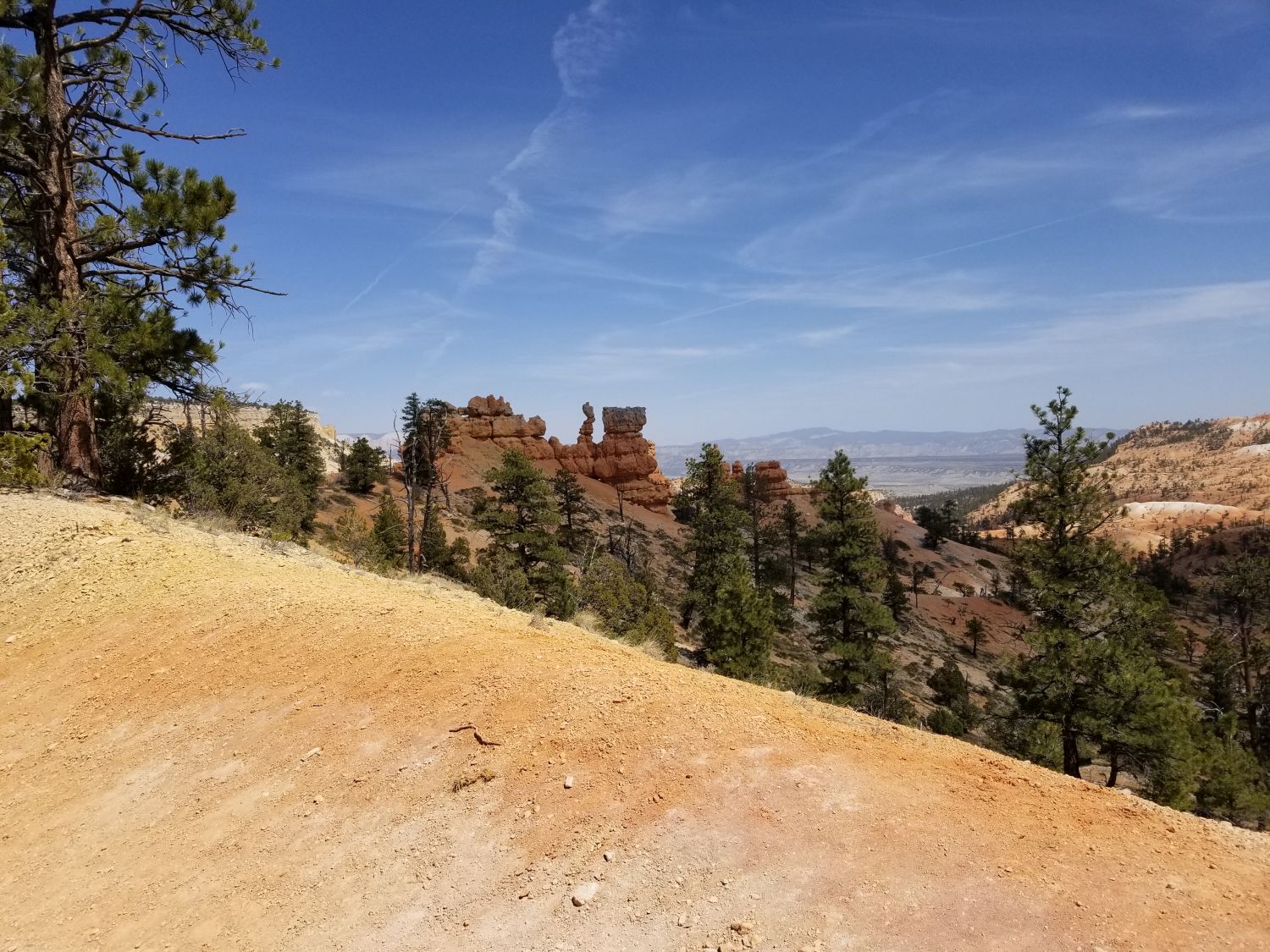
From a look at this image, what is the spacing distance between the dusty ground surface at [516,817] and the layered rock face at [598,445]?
80.2 meters

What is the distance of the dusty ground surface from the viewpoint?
3.99m

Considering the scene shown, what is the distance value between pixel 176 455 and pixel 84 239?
4.59 m

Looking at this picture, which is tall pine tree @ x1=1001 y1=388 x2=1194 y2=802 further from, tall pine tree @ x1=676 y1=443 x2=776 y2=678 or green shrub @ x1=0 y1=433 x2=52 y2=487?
green shrub @ x1=0 y1=433 x2=52 y2=487

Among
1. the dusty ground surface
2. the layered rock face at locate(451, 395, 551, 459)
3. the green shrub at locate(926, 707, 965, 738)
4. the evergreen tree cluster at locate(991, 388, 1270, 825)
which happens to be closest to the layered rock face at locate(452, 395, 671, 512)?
the layered rock face at locate(451, 395, 551, 459)

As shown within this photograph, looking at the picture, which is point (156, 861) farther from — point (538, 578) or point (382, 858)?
point (538, 578)

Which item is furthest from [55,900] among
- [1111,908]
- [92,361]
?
[92,361]

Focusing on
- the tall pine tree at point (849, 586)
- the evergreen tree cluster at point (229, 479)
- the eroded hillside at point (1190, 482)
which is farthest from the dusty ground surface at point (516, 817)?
the eroded hillside at point (1190, 482)

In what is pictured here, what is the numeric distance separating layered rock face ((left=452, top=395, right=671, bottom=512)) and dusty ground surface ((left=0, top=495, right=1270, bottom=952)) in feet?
263

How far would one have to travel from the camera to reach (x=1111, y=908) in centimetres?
378

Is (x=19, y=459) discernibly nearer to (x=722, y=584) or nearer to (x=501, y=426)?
(x=722, y=584)

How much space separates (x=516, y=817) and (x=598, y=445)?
291 feet

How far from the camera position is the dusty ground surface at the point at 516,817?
3.99 m

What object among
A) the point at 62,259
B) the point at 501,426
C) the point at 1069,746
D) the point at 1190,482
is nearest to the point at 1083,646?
the point at 1069,746

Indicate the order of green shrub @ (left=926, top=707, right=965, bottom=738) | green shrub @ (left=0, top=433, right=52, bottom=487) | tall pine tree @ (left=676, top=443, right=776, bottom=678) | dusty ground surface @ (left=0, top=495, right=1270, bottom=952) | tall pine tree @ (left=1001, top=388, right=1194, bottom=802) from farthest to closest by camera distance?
green shrub @ (left=926, top=707, right=965, bottom=738) → tall pine tree @ (left=676, top=443, right=776, bottom=678) → tall pine tree @ (left=1001, top=388, right=1194, bottom=802) → green shrub @ (left=0, top=433, right=52, bottom=487) → dusty ground surface @ (left=0, top=495, right=1270, bottom=952)
